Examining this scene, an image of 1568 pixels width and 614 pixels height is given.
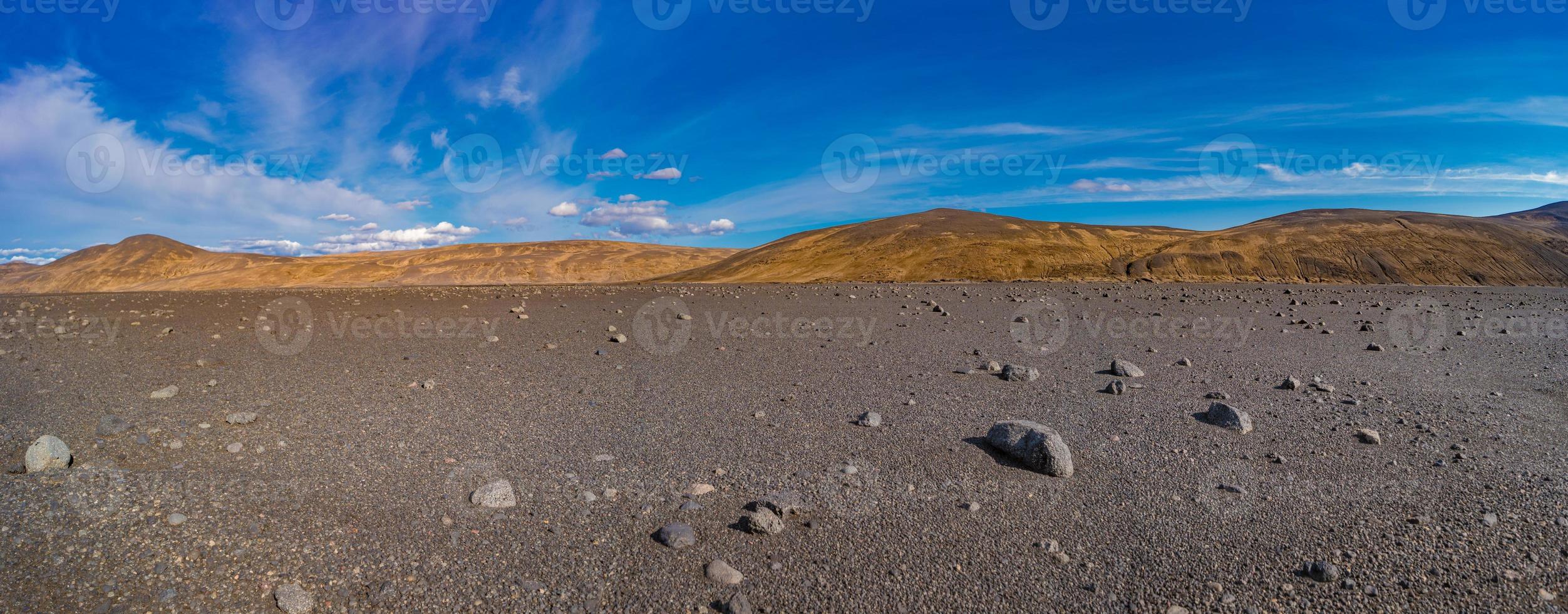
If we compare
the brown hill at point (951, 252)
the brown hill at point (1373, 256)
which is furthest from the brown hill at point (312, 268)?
the brown hill at point (1373, 256)

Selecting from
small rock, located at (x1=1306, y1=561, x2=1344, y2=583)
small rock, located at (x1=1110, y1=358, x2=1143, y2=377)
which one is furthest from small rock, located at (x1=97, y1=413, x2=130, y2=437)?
small rock, located at (x1=1110, y1=358, x2=1143, y2=377)

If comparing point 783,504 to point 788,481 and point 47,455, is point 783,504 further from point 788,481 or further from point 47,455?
point 47,455

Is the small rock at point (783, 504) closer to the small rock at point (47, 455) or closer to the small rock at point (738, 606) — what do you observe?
the small rock at point (738, 606)

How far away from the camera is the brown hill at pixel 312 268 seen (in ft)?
207

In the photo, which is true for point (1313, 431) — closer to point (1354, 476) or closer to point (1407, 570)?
point (1354, 476)

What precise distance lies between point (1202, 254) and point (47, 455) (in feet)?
151

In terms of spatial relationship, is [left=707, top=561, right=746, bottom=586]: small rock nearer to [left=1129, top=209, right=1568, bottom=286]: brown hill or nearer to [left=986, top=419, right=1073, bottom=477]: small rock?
[left=986, top=419, right=1073, bottom=477]: small rock

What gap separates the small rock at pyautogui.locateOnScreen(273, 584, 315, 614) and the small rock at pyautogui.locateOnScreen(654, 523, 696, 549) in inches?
58.4

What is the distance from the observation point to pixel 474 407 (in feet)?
20.4

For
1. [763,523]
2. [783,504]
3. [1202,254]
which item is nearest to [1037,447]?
[783,504]

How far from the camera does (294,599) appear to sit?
2.88m

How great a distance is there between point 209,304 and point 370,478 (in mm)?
18764

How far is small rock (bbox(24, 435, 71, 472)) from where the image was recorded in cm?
416

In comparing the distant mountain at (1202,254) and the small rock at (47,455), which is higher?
the small rock at (47,455)
